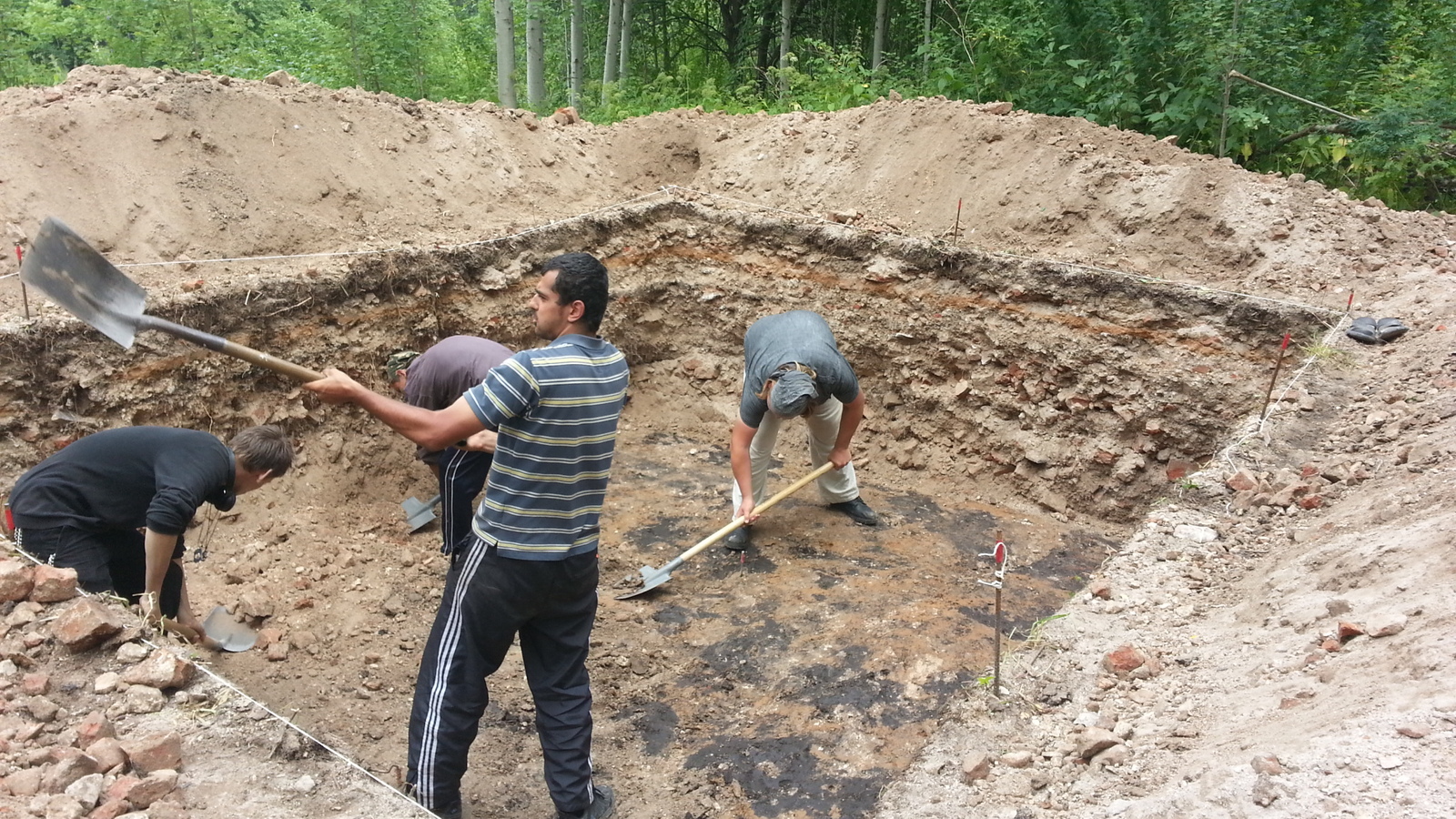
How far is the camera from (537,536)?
2689mm

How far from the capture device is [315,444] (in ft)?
17.3

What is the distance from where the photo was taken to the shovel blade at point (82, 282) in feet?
9.39

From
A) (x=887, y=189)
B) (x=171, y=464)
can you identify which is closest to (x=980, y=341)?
(x=887, y=189)

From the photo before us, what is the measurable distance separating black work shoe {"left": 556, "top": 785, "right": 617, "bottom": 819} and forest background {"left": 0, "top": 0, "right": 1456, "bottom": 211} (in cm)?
688

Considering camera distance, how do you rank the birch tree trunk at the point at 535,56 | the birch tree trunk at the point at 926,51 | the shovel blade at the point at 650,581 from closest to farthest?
the shovel blade at the point at 650,581, the birch tree trunk at the point at 926,51, the birch tree trunk at the point at 535,56

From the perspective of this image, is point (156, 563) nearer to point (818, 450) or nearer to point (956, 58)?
point (818, 450)

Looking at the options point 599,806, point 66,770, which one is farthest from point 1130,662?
point 66,770

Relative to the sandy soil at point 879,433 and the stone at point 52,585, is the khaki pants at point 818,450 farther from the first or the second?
the stone at point 52,585

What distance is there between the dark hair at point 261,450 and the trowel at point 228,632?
3.60 ft

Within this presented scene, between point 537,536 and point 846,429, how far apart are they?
8.64 feet

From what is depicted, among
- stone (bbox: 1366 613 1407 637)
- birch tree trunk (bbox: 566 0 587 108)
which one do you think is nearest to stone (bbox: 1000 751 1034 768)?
stone (bbox: 1366 613 1407 637)

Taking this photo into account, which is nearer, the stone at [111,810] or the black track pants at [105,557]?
the stone at [111,810]

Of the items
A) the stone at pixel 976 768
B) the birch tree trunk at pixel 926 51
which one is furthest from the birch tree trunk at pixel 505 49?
the stone at pixel 976 768

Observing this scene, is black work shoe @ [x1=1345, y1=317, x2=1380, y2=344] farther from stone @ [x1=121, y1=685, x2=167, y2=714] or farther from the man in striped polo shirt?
stone @ [x1=121, y1=685, x2=167, y2=714]
